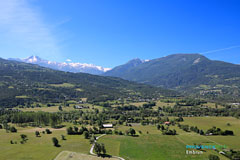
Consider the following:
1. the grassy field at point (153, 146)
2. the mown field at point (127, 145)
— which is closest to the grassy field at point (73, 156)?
the mown field at point (127, 145)

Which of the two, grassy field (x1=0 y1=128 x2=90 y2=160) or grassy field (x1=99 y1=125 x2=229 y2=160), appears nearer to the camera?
grassy field (x1=0 y1=128 x2=90 y2=160)

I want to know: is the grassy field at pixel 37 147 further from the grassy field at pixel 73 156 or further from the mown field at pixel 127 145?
the grassy field at pixel 73 156

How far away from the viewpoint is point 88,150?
3211 inches

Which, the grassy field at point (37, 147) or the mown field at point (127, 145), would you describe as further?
the mown field at point (127, 145)

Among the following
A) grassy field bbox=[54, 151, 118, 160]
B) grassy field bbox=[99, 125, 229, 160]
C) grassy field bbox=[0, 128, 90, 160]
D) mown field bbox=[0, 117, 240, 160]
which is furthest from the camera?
grassy field bbox=[99, 125, 229, 160]

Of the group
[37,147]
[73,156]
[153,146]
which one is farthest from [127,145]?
[37,147]

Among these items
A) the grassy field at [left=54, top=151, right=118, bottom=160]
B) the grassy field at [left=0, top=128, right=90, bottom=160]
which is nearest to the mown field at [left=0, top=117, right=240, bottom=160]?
the grassy field at [left=0, top=128, right=90, bottom=160]

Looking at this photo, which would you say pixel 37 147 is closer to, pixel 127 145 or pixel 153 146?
pixel 127 145

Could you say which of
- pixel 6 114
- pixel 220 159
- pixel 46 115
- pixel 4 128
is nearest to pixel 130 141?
pixel 220 159

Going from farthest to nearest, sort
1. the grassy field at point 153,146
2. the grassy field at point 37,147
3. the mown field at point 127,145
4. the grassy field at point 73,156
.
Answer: the grassy field at point 153,146, the mown field at point 127,145, the grassy field at point 37,147, the grassy field at point 73,156

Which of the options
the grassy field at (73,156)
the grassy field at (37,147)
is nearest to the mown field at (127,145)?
the grassy field at (37,147)

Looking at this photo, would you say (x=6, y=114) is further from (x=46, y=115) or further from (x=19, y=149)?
(x=19, y=149)

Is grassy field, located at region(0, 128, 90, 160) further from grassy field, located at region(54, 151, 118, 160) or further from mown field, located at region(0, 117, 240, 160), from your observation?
grassy field, located at region(54, 151, 118, 160)

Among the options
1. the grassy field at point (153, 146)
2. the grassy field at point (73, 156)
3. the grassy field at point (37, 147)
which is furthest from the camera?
the grassy field at point (153, 146)
